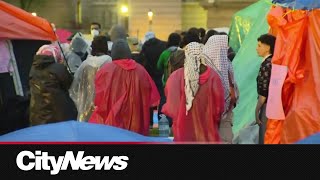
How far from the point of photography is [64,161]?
2605 mm

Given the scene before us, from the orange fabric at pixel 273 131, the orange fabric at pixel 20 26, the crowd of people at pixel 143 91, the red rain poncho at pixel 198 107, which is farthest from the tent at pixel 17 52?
the orange fabric at pixel 273 131

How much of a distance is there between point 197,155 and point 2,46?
8128 millimetres

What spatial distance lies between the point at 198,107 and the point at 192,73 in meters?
0.37

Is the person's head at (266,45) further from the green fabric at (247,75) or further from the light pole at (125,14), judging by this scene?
the light pole at (125,14)

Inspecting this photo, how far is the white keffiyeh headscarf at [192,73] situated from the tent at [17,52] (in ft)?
9.76

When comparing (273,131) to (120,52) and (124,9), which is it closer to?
(120,52)

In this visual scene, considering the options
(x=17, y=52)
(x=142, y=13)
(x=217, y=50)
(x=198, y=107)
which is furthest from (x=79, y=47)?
(x=142, y=13)

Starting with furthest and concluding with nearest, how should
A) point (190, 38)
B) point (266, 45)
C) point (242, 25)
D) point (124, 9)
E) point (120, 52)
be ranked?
point (124, 9), point (242, 25), point (190, 38), point (120, 52), point (266, 45)

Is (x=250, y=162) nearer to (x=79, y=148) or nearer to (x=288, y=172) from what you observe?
(x=288, y=172)

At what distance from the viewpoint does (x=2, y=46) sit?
10.3 meters

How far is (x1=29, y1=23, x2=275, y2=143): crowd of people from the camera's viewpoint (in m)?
6.69

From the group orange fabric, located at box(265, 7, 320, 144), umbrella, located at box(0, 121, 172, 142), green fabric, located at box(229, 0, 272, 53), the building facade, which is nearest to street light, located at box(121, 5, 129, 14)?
the building facade

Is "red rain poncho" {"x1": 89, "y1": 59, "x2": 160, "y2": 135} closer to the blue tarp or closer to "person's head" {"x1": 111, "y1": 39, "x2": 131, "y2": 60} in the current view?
"person's head" {"x1": 111, "y1": 39, "x2": 131, "y2": 60}

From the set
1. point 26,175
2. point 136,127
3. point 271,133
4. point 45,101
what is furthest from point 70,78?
point 26,175
